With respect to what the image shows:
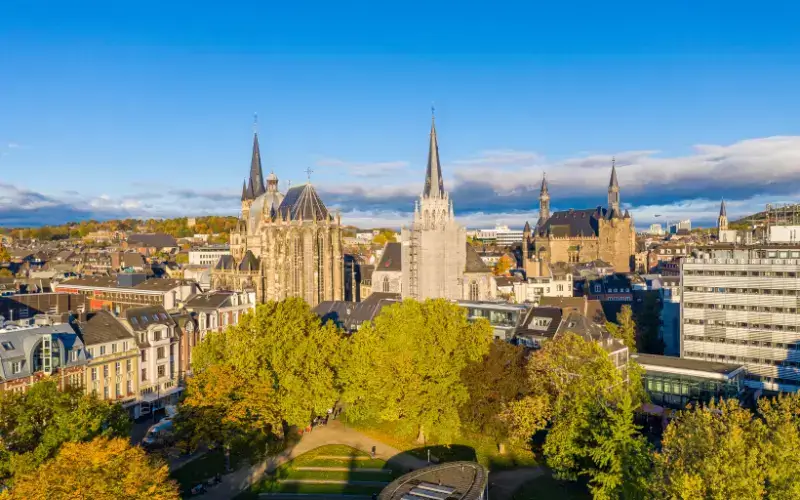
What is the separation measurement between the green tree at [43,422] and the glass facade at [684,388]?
2290 inches

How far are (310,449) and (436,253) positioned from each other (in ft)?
171

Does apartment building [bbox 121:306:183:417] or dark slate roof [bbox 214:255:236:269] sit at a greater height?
dark slate roof [bbox 214:255:236:269]

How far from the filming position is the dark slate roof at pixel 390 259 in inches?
4833

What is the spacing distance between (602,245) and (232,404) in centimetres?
15734

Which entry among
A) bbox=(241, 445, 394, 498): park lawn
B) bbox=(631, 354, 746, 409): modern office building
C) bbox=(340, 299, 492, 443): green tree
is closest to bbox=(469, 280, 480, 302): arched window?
bbox=(631, 354, 746, 409): modern office building

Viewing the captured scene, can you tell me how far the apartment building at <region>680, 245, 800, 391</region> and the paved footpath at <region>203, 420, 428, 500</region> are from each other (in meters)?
43.1

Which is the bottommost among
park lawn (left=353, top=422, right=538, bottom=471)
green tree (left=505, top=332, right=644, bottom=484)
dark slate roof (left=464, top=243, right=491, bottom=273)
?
park lawn (left=353, top=422, right=538, bottom=471)

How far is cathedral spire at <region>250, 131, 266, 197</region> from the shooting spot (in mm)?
159000

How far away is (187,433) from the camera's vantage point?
53.6m

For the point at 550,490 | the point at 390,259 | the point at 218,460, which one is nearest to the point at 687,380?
the point at 550,490

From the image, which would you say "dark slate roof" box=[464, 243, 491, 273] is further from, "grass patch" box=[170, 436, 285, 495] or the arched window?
"grass patch" box=[170, 436, 285, 495]

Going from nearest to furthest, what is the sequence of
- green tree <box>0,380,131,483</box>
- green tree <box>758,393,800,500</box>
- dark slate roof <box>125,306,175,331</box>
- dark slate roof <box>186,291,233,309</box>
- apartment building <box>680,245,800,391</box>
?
green tree <box>758,393,800,500</box>, green tree <box>0,380,131,483</box>, apartment building <box>680,245,800,391</box>, dark slate roof <box>125,306,175,331</box>, dark slate roof <box>186,291,233,309</box>

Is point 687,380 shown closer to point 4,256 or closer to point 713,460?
point 713,460

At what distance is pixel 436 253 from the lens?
343ft
